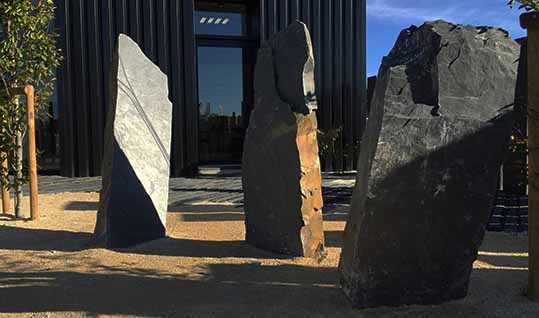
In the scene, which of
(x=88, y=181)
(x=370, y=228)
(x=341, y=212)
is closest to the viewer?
(x=370, y=228)

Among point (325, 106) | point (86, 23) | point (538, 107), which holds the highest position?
point (86, 23)

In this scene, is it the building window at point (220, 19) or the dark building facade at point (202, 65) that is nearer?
the dark building facade at point (202, 65)

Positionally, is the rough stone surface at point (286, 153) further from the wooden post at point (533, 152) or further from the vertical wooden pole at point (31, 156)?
the vertical wooden pole at point (31, 156)

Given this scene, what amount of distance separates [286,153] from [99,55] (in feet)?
24.8

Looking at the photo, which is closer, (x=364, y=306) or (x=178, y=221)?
(x=364, y=306)

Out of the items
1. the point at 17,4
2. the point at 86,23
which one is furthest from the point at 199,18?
the point at 17,4

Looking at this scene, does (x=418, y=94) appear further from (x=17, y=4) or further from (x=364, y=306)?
(x=17, y=4)

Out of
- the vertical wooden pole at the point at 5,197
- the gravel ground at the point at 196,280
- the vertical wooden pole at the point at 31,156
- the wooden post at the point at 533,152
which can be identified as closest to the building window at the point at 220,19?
the vertical wooden pole at the point at 31,156

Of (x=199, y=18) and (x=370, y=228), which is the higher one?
(x=199, y=18)

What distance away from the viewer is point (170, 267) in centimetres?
384

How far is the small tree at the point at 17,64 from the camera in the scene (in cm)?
596

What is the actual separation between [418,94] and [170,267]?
7.87 feet

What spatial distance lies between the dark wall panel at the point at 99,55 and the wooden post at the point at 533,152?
27.4ft

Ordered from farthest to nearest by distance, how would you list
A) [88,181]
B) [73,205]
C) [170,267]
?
[88,181] < [73,205] < [170,267]
